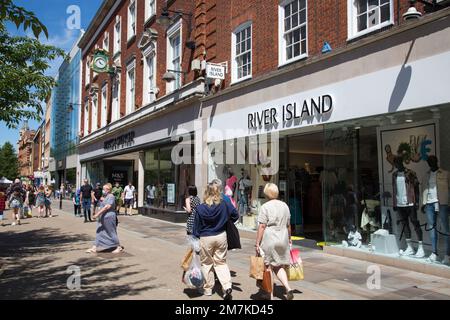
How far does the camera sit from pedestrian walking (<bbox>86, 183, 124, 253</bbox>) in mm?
10320

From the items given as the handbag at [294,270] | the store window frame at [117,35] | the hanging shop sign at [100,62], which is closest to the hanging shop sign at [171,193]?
the hanging shop sign at [100,62]

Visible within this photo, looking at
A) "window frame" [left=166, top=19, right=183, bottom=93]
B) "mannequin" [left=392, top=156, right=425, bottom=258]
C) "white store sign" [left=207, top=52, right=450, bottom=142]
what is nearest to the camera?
"white store sign" [left=207, top=52, right=450, bottom=142]

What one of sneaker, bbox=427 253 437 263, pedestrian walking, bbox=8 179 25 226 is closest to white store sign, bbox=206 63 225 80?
sneaker, bbox=427 253 437 263

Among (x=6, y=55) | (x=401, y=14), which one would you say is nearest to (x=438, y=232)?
(x=401, y=14)

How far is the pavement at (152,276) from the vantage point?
6.30m

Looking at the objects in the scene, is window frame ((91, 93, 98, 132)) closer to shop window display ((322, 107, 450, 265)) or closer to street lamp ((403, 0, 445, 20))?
shop window display ((322, 107, 450, 265))

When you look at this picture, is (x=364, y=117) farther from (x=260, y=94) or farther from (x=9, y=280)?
(x=9, y=280)

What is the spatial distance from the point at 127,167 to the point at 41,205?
10191mm

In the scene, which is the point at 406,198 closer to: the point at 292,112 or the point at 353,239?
the point at 353,239

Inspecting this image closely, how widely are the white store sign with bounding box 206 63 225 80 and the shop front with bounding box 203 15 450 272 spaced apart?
123cm

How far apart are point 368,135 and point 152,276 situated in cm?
564

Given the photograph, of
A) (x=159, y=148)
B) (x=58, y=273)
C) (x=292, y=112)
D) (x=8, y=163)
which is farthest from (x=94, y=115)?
(x=8, y=163)

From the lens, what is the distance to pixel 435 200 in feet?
26.4

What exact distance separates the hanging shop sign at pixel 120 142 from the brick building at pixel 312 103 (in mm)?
2871
